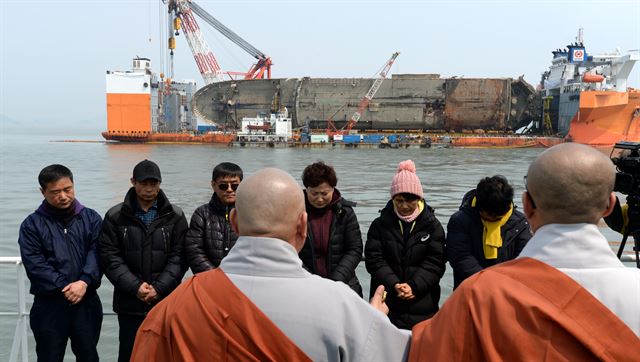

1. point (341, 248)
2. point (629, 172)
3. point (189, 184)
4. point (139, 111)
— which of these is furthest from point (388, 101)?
point (629, 172)

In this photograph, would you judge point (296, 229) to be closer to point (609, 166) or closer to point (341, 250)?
point (609, 166)

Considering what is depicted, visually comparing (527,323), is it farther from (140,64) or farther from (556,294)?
(140,64)

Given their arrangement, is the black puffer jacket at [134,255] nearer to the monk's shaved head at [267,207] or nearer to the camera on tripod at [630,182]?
the monk's shaved head at [267,207]

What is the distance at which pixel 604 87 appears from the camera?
46.9m

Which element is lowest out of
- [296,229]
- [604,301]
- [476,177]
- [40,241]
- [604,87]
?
[476,177]

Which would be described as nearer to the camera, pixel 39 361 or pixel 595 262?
pixel 595 262

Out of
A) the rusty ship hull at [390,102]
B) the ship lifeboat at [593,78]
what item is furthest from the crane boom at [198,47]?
the ship lifeboat at [593,78]

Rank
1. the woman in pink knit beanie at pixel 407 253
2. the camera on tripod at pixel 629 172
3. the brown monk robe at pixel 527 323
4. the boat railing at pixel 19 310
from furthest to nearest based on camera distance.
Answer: the woman in pink knit beanie at pixel 407 253 < the boat railing at pixel 19 310 < the camera on tripod at pixel 629 172 < the brown monk robe at pixel 527 323

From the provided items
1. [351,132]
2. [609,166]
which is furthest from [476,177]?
[351,132]

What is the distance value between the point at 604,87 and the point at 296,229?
52088 millimetres

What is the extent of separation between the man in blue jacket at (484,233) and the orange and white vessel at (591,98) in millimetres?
45796

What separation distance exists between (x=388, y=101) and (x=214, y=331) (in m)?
62.3

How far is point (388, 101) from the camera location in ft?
205

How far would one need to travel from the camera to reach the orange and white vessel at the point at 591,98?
44844 mm
